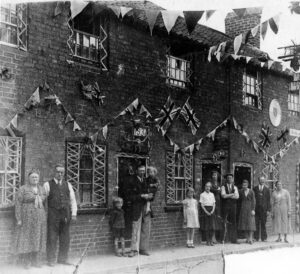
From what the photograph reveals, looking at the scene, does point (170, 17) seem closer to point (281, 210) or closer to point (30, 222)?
point (30, 222)

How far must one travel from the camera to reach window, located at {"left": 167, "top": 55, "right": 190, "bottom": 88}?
14138 millimetres

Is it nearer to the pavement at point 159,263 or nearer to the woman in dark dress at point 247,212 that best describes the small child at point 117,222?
the pavement at point 159,263

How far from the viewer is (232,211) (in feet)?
48.1

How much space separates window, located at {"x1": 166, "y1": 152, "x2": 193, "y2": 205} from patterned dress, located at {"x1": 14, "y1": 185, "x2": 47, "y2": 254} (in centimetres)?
467

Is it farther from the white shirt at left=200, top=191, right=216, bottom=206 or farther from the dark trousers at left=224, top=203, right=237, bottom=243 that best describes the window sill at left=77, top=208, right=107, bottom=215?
the dark trousers at left=224, top=203, right=237, bottom=243

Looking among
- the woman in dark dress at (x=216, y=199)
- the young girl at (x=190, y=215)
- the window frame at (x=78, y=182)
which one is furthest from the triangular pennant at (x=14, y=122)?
the woman in dark dress at (x=216, y=199)

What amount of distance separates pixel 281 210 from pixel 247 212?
136 cm

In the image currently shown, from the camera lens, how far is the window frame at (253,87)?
16953 mm

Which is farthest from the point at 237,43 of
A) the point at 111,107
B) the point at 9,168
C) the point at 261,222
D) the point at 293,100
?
the point at 293,100

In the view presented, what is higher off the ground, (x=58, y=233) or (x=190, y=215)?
(x=190, y=215)

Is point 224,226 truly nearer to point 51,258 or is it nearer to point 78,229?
point 78,229

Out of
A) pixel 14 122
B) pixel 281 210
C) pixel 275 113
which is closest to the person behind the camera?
pixel 14 122

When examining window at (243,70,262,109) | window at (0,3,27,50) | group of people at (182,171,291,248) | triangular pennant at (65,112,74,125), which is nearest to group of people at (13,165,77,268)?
triangular pennant at (65,112,74,125)

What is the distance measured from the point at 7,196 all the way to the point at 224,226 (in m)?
7.00
